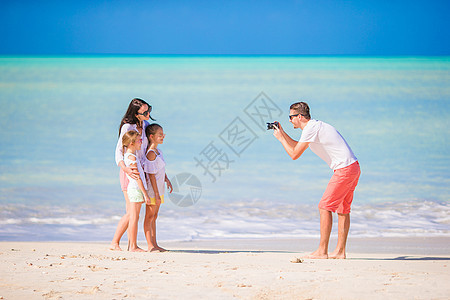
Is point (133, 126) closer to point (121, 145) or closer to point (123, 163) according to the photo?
point (121, 145)

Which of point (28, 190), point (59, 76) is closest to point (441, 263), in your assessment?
point (28, 190)

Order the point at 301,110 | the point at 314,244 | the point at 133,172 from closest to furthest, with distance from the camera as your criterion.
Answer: the point at 301,110 < the point at 133,172 < the point at 314,244

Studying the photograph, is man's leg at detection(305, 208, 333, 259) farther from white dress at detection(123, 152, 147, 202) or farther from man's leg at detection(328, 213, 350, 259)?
white dress at detection(123, 152, 147, 202)

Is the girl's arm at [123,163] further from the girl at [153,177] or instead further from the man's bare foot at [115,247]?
the man's bare foot at [115,247]

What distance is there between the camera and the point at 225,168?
877 centimetres

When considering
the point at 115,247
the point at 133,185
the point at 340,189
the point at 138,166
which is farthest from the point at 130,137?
the point at 340,189

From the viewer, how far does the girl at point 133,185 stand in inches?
178

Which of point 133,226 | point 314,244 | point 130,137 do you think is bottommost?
point 314,244

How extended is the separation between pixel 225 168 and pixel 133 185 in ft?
13.9

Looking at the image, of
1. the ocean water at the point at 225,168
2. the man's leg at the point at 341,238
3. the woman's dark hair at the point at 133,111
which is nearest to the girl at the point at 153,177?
the woman's dark hair at the point at 133,111

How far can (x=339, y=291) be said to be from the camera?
10.3 feet

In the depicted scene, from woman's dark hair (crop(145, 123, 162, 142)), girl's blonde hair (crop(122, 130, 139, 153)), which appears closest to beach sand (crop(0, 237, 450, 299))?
girl's blonde hair (crop(122, 130, 139, 153))

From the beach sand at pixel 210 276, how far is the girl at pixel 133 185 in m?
0.19

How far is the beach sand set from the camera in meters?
3.12
